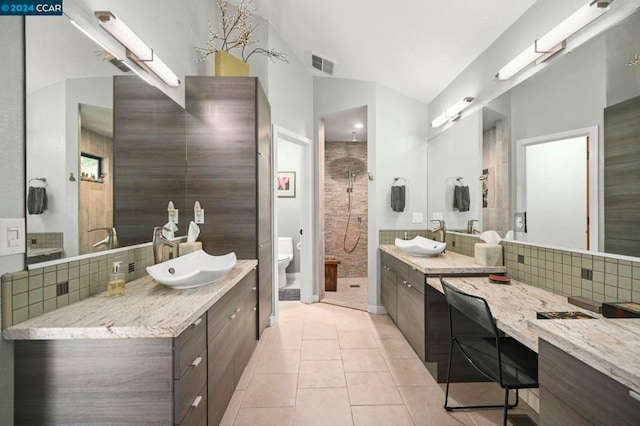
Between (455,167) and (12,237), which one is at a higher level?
(455,167)

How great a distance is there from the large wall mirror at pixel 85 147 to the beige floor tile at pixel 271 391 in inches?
51.3

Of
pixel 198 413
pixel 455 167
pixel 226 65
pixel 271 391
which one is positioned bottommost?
pixel 271 391

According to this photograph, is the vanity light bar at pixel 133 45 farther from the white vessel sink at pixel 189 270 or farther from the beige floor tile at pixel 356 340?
the beige floor tile at pixel 356 340

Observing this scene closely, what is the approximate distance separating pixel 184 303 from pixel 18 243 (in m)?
0.65

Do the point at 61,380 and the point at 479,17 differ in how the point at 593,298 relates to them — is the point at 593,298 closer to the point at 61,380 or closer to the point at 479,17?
the point at 479,17

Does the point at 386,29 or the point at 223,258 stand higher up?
the point at 386,29

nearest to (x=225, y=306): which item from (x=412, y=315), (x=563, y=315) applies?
(x=412, y=315)

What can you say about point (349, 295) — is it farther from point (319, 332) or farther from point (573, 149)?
point (573, 149)

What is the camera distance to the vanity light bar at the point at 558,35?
1.43 m

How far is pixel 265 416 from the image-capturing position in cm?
178

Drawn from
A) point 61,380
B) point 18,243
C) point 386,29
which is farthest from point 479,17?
point 61,380

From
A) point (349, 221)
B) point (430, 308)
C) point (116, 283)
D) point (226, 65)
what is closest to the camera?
point (116, 283)

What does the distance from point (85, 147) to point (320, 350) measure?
2319 millimetres

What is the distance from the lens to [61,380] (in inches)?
41.4
